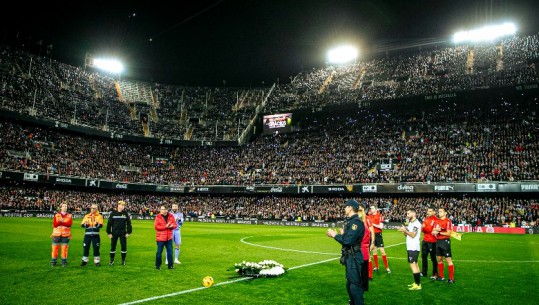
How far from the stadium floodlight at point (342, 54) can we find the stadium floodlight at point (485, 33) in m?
15.6

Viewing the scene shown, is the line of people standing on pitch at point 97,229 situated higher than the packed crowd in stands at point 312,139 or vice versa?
the packed crowd in stands at point 312,139

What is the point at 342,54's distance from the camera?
64625 millimetres

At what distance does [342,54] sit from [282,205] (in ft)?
96.3

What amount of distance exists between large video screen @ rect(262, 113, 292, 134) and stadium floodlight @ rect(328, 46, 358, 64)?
14.1m

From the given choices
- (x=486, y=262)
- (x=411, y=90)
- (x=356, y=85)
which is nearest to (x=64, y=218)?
(x=486, y=262)

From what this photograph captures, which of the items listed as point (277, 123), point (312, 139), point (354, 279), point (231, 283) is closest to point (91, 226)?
point (231, 283)

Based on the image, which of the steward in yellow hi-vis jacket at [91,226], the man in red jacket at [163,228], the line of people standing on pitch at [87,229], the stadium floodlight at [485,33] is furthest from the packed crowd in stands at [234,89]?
the steward in yellow hi-vis jacket at [91,226]

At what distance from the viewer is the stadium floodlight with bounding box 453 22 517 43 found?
5475cm

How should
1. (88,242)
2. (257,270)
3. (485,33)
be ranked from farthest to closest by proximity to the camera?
(485,33)
(88,242)
(257,270)

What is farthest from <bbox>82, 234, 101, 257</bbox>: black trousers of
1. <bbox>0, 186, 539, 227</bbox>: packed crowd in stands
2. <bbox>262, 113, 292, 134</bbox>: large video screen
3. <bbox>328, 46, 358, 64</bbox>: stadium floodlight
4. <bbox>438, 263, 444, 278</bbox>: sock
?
<bbox>328, 46, 358, 64</bbox>: stadium floodlight

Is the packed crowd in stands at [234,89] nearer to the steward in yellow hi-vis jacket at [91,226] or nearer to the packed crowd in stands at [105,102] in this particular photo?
the packed crowd in stands at [105,102]

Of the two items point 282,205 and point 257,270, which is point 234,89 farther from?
point 257,270

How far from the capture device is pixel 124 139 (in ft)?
200

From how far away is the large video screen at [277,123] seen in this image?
59.6 meters
